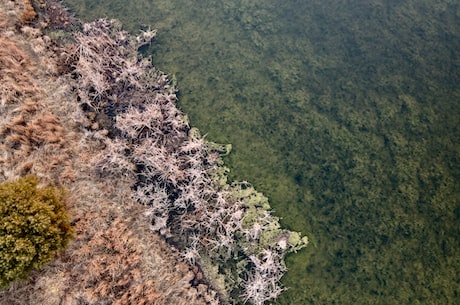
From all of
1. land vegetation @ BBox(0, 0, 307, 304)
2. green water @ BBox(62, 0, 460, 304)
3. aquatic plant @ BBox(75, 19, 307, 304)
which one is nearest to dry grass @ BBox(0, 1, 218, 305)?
land vegetation @ BBox(0, 0, 307, 304)

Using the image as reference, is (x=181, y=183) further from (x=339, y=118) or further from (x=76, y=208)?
(x=339, y=118)

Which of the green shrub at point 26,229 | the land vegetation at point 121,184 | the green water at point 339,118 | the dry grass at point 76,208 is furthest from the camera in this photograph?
the green water at point 339,118

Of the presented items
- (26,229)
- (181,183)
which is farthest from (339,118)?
(26,229)

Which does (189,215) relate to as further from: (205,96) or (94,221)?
(205,96)

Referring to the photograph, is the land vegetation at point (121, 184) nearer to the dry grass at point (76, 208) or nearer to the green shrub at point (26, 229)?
the dry grass at point (76, 208)

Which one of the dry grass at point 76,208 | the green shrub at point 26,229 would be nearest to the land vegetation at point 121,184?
the dry grass at point 76,208

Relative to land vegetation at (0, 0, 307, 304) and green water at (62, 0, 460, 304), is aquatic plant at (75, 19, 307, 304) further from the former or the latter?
green water at (62, 0, 460, 304)

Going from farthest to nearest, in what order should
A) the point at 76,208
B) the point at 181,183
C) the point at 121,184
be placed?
the point at 181,183
the point at 121,184
the point at 76,208
